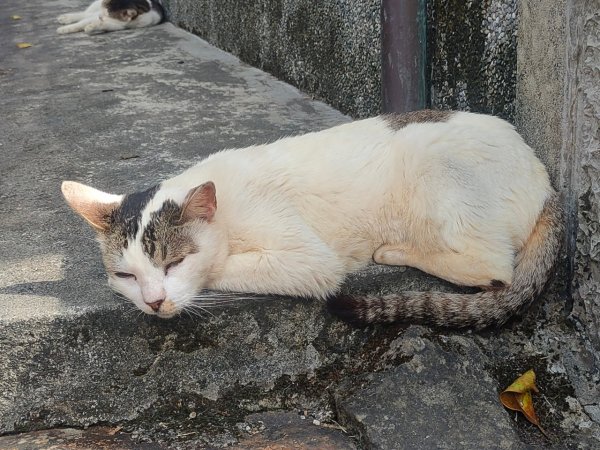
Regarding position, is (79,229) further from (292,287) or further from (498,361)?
(498,361)

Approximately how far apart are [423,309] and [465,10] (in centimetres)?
177

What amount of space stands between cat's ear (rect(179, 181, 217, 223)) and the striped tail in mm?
617

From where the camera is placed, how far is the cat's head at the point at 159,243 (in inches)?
114

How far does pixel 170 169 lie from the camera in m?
4.60

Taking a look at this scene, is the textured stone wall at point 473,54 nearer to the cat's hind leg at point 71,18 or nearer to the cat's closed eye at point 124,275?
the cat's closed eye at point 124,275

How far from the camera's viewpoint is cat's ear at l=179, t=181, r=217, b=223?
294cm

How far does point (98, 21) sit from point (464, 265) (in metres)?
8.34

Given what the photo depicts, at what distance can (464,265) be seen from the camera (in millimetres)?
3139

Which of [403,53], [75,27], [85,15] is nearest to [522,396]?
[403,53]

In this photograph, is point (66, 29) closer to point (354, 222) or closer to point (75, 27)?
point (75, 27)

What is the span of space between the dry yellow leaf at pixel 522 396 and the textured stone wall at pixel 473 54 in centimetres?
133

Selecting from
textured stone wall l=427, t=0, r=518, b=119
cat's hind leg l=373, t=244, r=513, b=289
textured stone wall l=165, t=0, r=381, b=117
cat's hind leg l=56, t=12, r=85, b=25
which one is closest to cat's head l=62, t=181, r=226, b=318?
cat's hind leg l=373, t=244, r=513, b=289

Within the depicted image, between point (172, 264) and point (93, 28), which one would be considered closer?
point (172, 264)

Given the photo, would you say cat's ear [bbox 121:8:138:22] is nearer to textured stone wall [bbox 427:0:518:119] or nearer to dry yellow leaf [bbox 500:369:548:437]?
textured stone wall [bbox 427:0:518:119]
